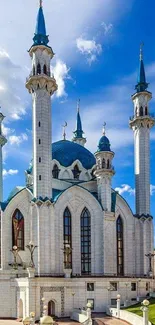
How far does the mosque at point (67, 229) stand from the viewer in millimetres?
40688

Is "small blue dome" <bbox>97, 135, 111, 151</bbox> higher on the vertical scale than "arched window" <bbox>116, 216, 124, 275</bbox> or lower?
higher

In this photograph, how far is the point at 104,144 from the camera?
154 ft

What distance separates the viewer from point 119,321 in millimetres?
34156

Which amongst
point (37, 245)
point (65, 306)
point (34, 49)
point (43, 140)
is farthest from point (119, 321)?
point (34, 49)

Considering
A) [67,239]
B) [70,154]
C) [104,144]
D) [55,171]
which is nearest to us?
[67,239]

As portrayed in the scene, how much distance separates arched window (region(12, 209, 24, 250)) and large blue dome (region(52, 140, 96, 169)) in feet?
32.8

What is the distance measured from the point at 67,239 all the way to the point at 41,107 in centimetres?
1466

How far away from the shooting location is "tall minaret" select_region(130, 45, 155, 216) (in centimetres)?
5044

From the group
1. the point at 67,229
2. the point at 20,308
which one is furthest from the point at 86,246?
the point at 20,308

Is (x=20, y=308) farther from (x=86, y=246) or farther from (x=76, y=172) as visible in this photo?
(x=76, y=172)

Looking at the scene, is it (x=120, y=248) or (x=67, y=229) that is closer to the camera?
(x=67, y=229)

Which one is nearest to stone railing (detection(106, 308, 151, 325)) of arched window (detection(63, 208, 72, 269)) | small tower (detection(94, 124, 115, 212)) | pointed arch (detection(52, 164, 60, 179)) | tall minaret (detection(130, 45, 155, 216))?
arched window (detection(63, 208, 72, 269))

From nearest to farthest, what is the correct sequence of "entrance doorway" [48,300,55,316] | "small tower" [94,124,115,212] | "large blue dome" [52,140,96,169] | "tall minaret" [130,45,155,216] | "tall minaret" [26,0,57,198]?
"entrance doorway" [48,300,55,316] → "tall minaret" [26,0,57,198] → "small tower" [94,124,115,212] → "tall minaret" [130,45,155,216] → "large blue dome" [52,140,96,169]

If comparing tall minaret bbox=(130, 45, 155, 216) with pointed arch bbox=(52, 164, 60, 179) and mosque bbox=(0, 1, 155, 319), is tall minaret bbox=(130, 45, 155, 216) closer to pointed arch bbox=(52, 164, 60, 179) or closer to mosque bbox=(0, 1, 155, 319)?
mosque bbox=(0, 1, 155, 319)
